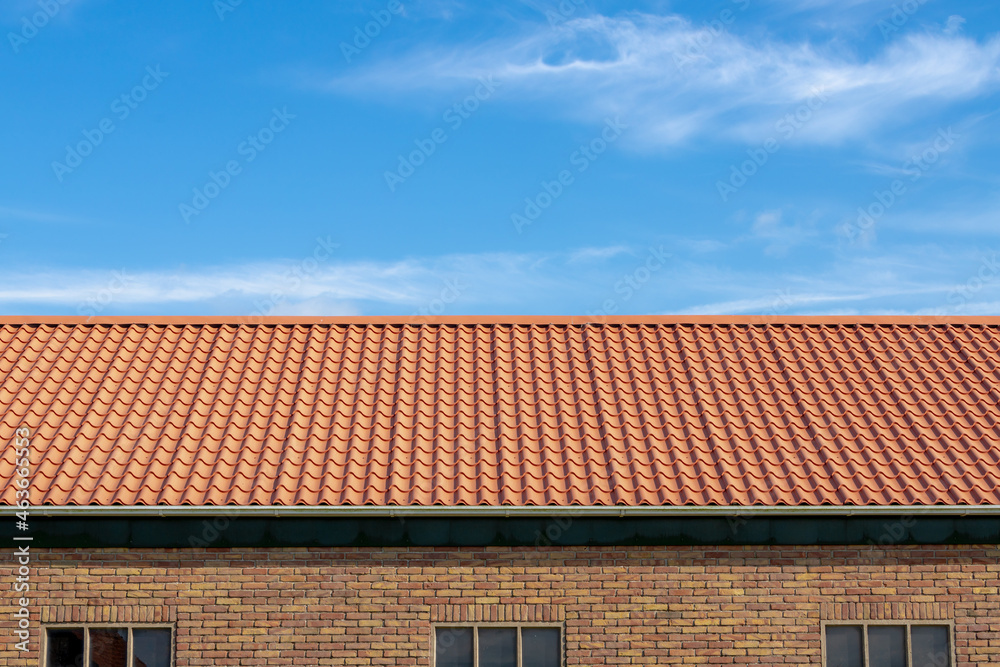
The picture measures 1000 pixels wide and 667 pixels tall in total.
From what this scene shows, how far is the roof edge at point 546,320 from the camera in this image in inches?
532

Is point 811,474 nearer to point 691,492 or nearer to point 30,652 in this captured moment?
point 691,492

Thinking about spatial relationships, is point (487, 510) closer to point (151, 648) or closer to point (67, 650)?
point (151, 648)

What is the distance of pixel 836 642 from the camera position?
31.0ft

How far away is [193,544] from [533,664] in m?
3.46

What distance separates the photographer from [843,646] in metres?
9.45

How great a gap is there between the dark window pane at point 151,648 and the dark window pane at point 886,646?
6.76 m

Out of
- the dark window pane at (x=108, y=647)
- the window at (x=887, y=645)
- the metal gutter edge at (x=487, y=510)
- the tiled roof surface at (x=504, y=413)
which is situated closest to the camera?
the metal gutter edge at (x=487, y=510)

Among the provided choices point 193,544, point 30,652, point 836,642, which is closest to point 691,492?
point 836,642

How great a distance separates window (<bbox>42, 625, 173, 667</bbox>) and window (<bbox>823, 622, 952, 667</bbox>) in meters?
6.39

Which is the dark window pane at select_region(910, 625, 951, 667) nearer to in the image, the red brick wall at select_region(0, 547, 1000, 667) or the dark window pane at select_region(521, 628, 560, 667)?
the red brick wall at select_region(0, 547, 1000, 667)

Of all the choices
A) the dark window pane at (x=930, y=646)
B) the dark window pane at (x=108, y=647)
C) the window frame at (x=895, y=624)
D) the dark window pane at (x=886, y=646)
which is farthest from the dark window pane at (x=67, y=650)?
the dark window pane at (x=930, y=646)

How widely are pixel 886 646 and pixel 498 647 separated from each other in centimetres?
375

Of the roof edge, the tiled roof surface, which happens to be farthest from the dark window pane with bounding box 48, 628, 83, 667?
the roof edge

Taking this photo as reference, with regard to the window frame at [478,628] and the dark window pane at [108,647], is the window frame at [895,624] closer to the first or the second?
the window frame at [478,628]
